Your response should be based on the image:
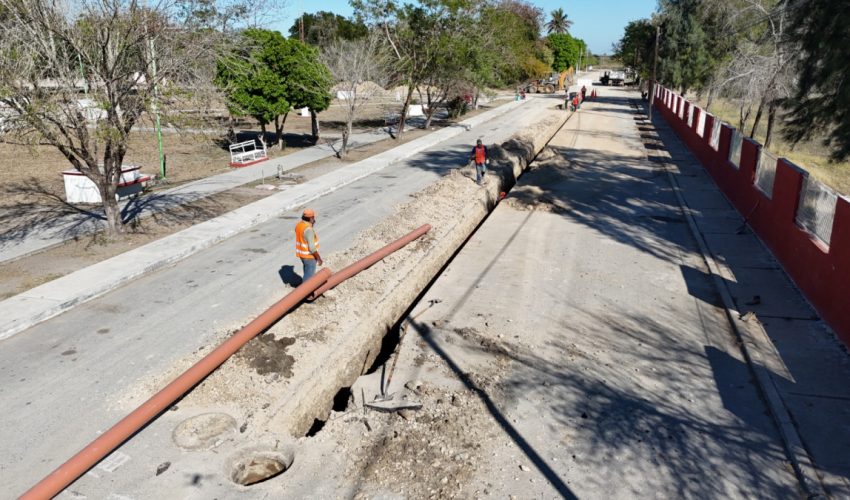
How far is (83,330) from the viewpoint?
9.69 m

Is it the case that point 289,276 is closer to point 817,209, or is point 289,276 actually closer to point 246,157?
point 817,209

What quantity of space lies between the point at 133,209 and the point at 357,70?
42.5ft

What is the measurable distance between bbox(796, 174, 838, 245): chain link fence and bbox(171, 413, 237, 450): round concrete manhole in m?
9.60

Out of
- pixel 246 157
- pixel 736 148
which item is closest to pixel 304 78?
pixel 246 157

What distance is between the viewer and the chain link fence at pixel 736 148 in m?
18.0

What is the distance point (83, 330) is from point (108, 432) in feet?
12.2

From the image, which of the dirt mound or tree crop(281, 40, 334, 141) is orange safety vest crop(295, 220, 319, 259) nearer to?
the dirt mound

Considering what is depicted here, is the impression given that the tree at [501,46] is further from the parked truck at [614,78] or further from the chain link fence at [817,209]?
the parked truck at [614,78]

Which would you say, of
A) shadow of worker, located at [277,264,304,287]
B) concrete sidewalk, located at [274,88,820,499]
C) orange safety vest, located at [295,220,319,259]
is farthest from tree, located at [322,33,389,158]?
orange safety vest, located at [295,220,319,259]

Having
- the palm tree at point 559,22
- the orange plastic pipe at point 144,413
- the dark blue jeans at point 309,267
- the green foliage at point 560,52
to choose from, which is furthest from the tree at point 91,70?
the palm tree at point 559,22

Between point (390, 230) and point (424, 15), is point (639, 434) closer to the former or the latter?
point (390, 230)

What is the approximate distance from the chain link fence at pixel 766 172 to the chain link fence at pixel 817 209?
2.17 meters

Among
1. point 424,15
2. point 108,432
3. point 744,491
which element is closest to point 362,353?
point 108,432

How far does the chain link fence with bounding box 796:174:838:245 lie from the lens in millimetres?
10305
